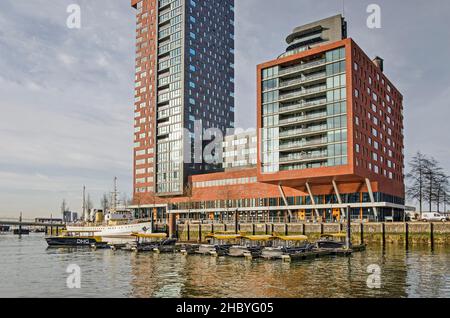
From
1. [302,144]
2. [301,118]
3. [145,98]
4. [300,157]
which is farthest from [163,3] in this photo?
[300,157]

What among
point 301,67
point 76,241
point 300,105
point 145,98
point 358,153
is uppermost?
point 145,98

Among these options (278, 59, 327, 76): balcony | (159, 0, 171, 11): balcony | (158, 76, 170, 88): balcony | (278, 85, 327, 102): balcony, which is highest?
(159, 0, 171, 11): balcony

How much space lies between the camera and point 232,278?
136ft

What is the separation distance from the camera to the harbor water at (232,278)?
113 feet

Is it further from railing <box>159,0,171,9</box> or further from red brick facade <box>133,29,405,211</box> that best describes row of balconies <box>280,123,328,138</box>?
railing <box>159,0,171,9</box>

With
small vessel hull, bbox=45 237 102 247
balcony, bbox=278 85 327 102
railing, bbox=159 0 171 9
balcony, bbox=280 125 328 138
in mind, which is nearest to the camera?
small vessel hull, bbox=45 237 102 247

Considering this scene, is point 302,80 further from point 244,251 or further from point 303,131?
point 244,251

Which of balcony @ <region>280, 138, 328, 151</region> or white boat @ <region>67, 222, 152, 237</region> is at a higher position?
balcony @ <region>280, 138, 328, 151</region>

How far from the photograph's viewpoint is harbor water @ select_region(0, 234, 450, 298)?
113 ft

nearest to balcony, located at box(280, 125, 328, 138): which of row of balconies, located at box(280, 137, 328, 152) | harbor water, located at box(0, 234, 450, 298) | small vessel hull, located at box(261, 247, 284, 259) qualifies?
row of balconies, located at box(280, 137, 328, 152)

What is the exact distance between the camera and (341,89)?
10169cm

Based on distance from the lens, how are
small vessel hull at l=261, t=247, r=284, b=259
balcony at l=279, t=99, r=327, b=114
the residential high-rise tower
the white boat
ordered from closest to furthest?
small vessel hull at l=261, t=247, r=284, b=259, balcony at l=279, t=99, r=327, b=114, the white boat, the residential high-rise tower

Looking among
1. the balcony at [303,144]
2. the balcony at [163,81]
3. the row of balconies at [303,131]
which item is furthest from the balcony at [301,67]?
the balcony at [163,81]
